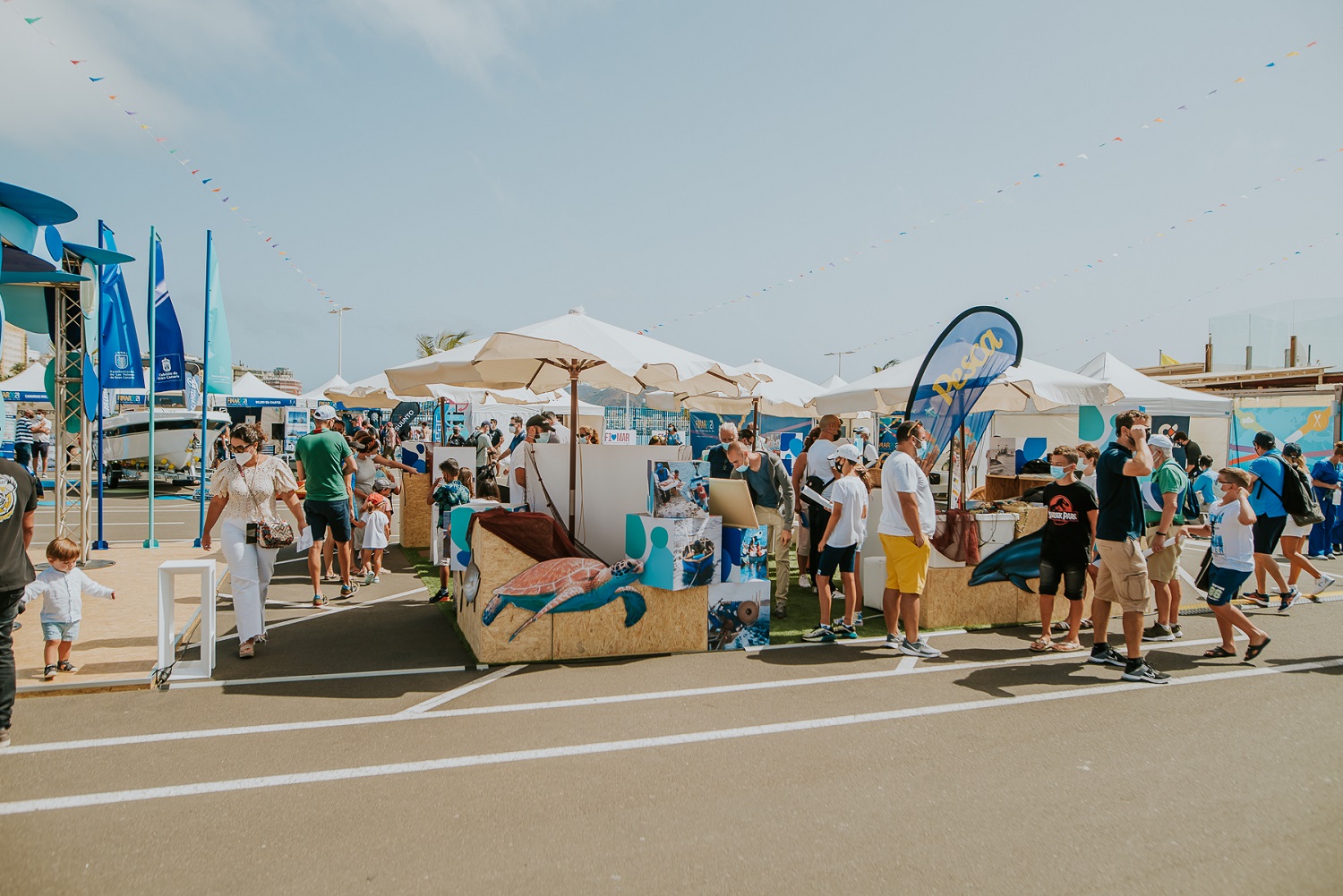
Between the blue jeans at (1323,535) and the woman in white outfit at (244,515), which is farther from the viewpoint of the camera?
the blue jeans at (1323,535)

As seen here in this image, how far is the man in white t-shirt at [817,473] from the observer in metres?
8.14

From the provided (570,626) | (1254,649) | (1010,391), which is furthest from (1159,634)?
(570,626)

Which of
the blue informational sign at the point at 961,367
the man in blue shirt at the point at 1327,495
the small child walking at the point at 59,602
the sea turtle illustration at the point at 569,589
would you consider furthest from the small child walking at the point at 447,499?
the man in blue shirt at the point at 1327,495

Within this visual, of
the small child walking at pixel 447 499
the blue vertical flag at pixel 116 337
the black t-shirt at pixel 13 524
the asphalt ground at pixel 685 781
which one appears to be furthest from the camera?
the blue vertical flag at pixel 116 337

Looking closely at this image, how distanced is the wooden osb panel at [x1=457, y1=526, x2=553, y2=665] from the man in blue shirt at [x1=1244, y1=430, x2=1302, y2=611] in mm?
7275

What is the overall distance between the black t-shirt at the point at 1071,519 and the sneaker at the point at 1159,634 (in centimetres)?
128

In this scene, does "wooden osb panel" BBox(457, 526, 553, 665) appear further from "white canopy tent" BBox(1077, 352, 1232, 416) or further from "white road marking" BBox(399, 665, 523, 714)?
"white canopy tent" BBox(1077, 352, 1232, 416)

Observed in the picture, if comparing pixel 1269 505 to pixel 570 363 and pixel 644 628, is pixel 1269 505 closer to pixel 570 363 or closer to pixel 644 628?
pixel 644 628

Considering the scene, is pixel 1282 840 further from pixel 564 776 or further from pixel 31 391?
pixel 31 391

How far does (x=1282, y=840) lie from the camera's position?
135 inches

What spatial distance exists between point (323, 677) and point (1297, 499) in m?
9.09

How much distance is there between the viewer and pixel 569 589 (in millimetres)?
5949

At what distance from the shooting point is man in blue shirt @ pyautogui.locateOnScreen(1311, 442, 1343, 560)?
1083 cm

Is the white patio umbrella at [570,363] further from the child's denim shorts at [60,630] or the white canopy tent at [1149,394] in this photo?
the white canopy tent at [1149,394]
